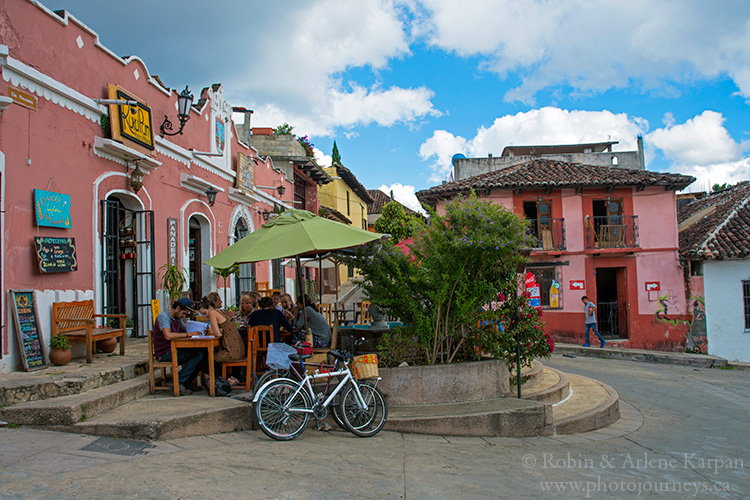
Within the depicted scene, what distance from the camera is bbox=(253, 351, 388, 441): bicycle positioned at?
5219mm

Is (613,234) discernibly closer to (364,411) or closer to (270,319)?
(270,319)

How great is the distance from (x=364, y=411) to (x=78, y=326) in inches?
165

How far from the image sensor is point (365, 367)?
5.78m

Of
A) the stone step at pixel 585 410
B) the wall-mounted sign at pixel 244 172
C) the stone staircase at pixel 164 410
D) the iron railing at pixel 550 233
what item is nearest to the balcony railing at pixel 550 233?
the iron railing at pixel 550 233

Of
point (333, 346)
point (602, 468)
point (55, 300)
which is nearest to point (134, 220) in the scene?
point (55, 300)

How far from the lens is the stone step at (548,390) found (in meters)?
7.19

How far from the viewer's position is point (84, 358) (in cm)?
716

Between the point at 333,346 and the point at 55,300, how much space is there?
12.4ft

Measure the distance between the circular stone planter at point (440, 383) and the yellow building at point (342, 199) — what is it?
63.0 feet

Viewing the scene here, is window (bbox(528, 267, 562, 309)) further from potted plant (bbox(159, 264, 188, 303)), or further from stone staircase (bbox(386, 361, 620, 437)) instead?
potted plant (bbox(159, 264, 188, 303))

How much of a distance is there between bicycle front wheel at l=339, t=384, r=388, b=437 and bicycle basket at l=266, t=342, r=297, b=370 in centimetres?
69

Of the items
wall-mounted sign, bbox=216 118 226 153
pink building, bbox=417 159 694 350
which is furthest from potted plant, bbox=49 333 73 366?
pink building, bbox=417 159 694 350

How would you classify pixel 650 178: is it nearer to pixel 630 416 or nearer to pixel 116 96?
pixel 630 416

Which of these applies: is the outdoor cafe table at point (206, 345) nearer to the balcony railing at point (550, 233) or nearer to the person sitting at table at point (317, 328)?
the person sitting at table at point (317, 328)
